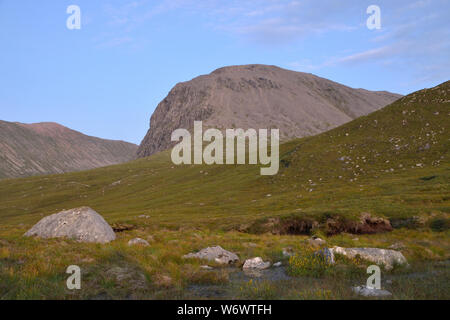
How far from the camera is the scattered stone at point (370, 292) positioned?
9620 mm

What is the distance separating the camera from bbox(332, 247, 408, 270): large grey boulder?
45.6ft

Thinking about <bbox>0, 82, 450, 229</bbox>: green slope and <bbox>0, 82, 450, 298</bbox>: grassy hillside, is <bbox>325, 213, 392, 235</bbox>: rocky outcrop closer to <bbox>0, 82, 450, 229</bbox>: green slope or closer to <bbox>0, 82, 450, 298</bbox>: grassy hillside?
<bbox>0, 82, 450, 298</bbox>: grassy hillside

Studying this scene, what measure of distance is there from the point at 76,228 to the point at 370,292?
22614mm

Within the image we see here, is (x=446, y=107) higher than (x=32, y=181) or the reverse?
higher

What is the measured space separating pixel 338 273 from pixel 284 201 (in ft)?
118

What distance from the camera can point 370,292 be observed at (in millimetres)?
9781

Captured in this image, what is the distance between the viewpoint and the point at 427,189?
123 feet

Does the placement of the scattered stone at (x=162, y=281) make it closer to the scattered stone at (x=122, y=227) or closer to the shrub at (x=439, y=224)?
the shrub at (x=439, y=224)

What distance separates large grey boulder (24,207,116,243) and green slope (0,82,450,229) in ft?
48.7

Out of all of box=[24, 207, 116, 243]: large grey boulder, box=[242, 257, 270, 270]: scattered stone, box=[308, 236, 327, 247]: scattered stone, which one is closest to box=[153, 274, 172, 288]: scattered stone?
box=[242, 257, 270, 270]: scattered stone

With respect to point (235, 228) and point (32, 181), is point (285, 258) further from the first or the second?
point (32, 181)

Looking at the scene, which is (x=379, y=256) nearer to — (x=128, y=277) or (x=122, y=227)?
(x=128, y=277)

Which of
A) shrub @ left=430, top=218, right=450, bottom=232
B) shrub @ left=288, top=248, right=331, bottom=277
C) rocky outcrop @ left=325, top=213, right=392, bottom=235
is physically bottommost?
rocky outcrop @ left=325, top=213, right=392, bottom=235
